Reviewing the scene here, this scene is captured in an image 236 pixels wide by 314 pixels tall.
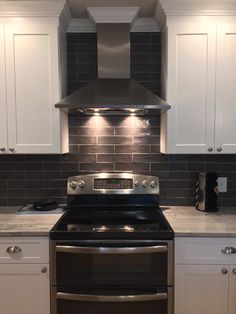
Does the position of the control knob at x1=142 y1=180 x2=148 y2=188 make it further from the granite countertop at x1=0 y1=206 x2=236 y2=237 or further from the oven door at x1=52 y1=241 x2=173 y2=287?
the oven door at x1=52 y1=241 x2=173 y2=287

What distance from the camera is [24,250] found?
180 centimetres

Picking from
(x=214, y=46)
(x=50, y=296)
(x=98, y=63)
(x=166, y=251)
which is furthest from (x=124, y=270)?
(x=214, y=46)

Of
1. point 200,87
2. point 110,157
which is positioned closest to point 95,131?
point 110,157

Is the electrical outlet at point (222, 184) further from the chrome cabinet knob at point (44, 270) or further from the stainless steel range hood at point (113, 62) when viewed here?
the chrome cabinet knob at point (44, 270)

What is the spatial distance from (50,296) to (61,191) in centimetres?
85

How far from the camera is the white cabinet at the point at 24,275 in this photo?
1784 mm

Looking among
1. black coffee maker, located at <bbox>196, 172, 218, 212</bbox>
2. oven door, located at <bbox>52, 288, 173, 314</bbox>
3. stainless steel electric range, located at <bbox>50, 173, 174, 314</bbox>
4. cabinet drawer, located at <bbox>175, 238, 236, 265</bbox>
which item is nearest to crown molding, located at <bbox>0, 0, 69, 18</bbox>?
stainless steel electric range, located at <bbox>50, 173, 174, 314</bbox>

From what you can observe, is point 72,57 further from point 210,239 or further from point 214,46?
point 210,239

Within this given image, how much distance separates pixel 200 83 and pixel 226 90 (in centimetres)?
19

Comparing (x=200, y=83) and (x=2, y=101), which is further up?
(x=200, y=83)

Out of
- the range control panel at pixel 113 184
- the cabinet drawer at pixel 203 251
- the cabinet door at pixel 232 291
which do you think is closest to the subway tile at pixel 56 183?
the range control panel at pixel 113 184

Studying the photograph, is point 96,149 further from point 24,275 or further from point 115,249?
point 24,275

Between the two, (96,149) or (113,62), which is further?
(96,149)

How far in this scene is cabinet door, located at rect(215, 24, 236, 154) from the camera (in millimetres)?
2014
